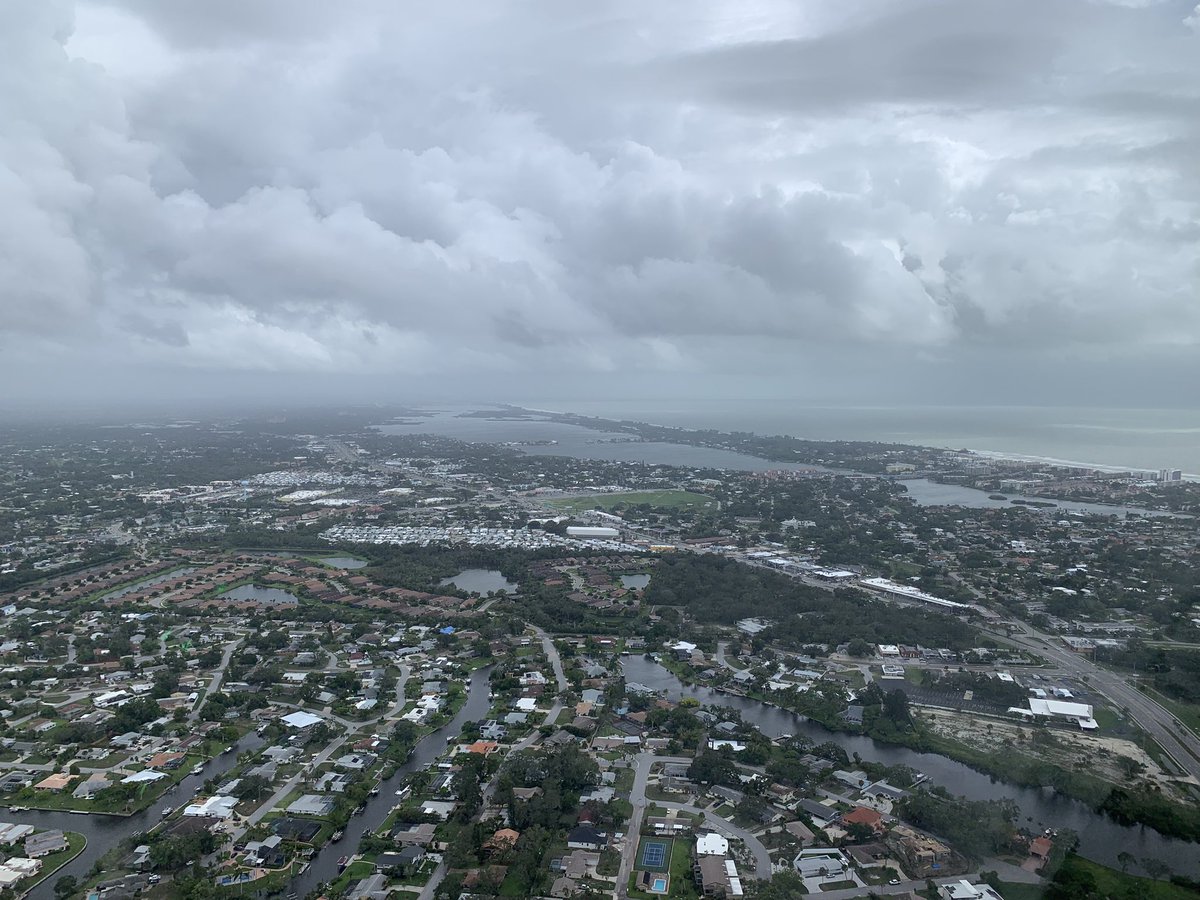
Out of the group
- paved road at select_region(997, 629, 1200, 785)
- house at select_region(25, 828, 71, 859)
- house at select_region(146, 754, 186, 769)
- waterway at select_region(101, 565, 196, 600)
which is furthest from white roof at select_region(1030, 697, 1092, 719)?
waterway at select_region(101, 565, 196, 600)

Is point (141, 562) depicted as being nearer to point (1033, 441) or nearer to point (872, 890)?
point (872, 890)

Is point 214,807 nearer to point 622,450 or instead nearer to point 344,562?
point 344,562

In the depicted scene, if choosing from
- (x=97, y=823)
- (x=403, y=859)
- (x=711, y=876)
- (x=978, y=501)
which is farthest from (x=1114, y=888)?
(x=978, y=501)

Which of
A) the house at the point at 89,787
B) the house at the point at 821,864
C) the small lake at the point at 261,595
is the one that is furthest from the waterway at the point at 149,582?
the house at the point at 821,864

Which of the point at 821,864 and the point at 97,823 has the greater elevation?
the point at 821,864

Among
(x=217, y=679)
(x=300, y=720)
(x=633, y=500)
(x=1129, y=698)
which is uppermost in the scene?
(x=633, y=500)

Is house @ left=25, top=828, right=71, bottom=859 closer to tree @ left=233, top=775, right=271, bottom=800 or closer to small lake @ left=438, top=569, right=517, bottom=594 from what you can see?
tree @ left=233, top=775, right=271, bottom=800

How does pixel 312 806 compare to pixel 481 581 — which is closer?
pixel 312 806

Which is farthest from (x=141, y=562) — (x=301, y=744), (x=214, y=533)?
(x=301, y=744)

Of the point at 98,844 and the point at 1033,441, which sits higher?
the point at 1033,441
